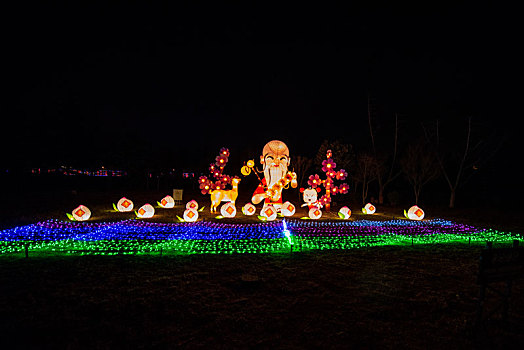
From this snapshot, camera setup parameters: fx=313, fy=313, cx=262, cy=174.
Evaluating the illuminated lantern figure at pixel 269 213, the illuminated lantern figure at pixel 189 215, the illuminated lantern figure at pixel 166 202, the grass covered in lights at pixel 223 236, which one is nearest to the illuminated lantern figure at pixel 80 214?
the grass covered in lights at pixel 223 236

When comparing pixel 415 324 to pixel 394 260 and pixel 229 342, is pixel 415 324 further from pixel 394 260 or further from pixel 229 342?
pixel 394 260

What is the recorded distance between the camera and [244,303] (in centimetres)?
439

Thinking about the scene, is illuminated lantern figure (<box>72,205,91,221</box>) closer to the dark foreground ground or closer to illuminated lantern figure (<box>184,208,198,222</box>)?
illuminated lantern figure (<box>184,208,198,222</box>)

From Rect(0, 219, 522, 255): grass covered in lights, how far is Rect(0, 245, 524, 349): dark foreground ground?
2.20 ft

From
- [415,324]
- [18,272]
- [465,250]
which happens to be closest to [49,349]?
[18,272]

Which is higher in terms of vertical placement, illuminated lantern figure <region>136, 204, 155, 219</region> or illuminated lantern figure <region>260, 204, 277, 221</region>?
illuminated lantern figure <region>260, 204, 277, 221</region>

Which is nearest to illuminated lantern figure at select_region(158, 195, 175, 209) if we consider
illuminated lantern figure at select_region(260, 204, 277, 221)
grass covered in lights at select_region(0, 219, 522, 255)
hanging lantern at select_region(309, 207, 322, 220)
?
grass covered in lights at select_region(0, 219, 522, 255)

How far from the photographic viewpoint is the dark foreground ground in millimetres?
3494

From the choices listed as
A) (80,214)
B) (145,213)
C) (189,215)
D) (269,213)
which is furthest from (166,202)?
(269,213)

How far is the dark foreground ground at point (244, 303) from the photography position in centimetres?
349

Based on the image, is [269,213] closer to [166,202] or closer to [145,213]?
[145,213]

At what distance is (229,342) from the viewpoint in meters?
3.40

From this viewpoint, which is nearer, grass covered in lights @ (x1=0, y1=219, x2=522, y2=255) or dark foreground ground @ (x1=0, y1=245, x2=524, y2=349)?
dark foreground ground @ (x1=0, y1=245, x2=524, y2=349)

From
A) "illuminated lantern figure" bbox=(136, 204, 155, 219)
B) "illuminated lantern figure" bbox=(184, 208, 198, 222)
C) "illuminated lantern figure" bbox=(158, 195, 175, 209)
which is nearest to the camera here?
"illuminated lantern figure" bbox=(184, 208, 198, 222)
